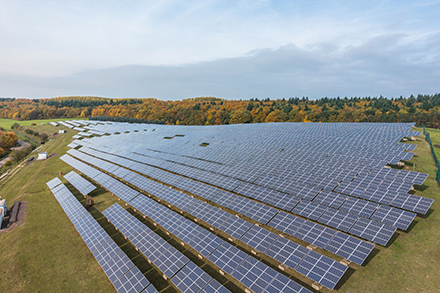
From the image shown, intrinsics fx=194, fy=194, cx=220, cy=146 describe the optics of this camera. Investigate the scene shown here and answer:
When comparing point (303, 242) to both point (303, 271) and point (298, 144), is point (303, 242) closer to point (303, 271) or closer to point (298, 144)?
point (303, 271)

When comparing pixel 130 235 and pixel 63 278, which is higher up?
pixel 130 235

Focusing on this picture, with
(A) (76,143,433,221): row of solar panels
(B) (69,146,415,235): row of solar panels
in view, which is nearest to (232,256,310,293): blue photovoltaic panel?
(B) (69,146,415,235): row of solar panels

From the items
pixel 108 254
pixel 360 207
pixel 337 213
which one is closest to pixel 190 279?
pixel 108 254

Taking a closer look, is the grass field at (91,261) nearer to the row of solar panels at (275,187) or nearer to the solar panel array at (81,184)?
the row of solar panels at (275,187)

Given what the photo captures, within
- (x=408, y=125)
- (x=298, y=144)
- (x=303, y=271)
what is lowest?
(x=303, y=271)

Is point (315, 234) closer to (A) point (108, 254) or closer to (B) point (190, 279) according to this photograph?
(B) point (190, 279)

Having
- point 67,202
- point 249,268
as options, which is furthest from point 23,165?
point 249,268

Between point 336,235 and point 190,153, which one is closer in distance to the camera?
point 336,235
